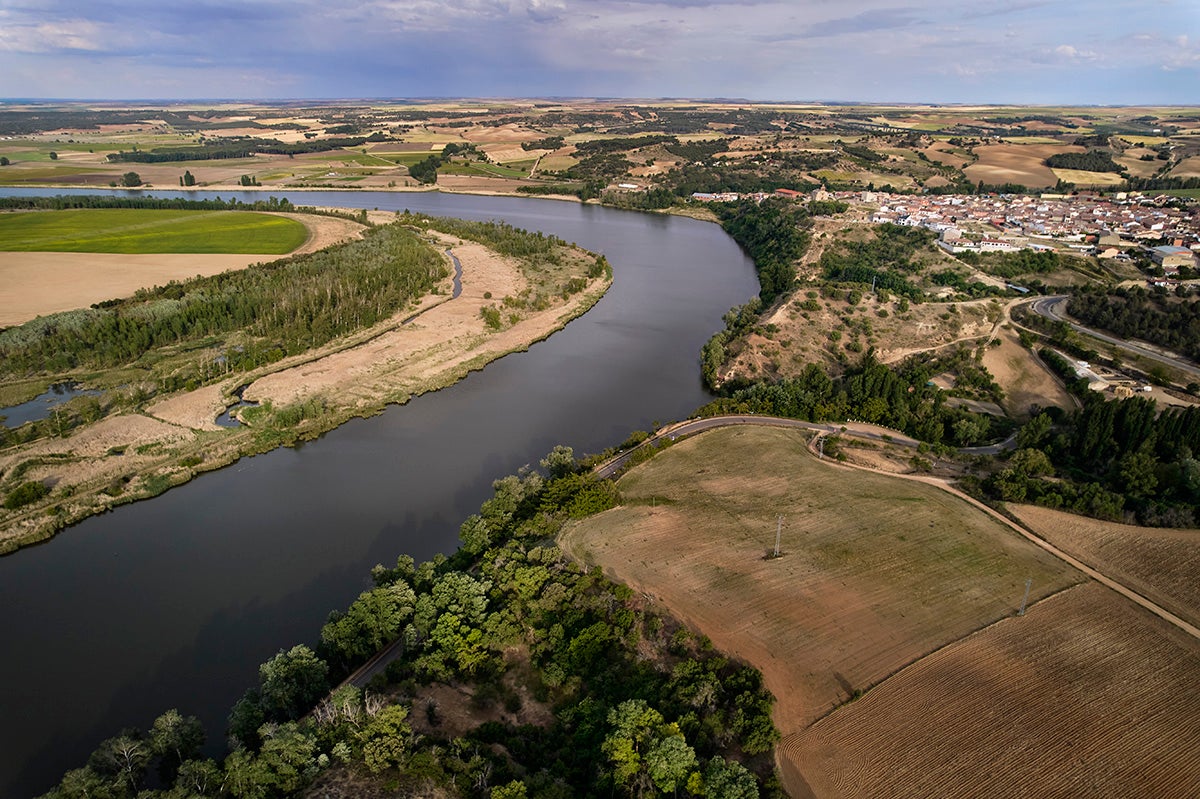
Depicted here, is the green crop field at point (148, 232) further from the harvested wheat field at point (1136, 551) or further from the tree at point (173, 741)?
the harvested wheat field at point (1136, 551)

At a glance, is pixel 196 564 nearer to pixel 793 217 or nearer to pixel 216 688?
pixel 216 688

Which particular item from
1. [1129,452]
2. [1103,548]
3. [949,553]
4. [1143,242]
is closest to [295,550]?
[949,553]

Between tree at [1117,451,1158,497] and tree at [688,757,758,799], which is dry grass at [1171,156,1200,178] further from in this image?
tree at [688,757,758,799]

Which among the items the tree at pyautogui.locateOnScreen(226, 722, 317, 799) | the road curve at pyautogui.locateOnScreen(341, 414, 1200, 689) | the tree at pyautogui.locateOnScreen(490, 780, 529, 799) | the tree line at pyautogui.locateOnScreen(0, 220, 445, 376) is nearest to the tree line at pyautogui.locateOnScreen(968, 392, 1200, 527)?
the road curve at pyautogui.locateOnScreen(341, 414, 1200, 689)

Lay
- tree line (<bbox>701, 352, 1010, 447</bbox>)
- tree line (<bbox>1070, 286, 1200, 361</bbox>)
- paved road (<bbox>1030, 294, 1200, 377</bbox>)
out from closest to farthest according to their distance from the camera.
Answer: tree line (<bbox>701, 352, 1010, 447</bbox>), paved road (<bbox>1030, 294, 1200, 377</bbox>), tree line (<bbox>1070, 286, 1200, 361</bbox>)

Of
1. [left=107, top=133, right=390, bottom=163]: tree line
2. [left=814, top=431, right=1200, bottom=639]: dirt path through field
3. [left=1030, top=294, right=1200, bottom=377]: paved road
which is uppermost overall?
[left=107, top=133, right=390, bottom=163]: tree line

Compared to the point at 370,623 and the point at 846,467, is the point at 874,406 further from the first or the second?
the point at 370,623

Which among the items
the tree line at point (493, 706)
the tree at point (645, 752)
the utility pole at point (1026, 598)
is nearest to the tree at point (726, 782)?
the tree line at point (493, 706)
